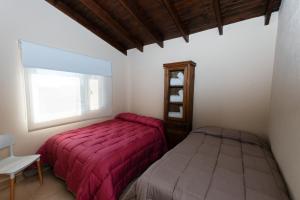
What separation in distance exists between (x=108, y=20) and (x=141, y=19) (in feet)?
1.96

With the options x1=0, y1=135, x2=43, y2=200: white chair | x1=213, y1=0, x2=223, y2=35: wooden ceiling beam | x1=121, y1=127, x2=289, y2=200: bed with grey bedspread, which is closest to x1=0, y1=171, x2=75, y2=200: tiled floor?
x1=0, y1=135, x2=43, y2=200: white chair

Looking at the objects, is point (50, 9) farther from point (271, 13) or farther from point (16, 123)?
point (271, 13)

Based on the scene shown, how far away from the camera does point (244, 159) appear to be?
4.53 ft

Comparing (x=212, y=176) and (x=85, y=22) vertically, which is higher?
(x=85, y=22)

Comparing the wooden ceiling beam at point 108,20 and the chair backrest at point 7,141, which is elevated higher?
the wooden ceiling beam at point 108,20

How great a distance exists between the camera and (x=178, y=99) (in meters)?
2.58

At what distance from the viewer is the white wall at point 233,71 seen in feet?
6.81

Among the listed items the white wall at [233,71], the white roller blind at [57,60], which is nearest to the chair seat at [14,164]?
the white roller blind at [57,60]

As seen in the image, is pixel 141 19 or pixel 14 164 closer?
pixel 14 164

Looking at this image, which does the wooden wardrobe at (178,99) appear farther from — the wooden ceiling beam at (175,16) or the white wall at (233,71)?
the wooden ceiling beam at (175,16)

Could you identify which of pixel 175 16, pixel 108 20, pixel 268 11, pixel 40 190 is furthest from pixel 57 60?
pixel 268 11

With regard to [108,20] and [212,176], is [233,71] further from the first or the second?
[108,20]

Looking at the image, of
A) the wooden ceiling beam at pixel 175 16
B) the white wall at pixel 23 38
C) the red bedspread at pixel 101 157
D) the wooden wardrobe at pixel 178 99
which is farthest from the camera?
the wooden wardrobe at pixel 178 99

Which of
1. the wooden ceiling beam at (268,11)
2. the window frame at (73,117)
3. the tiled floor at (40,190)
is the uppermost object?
the wooden ceiling beam at (268,11)
